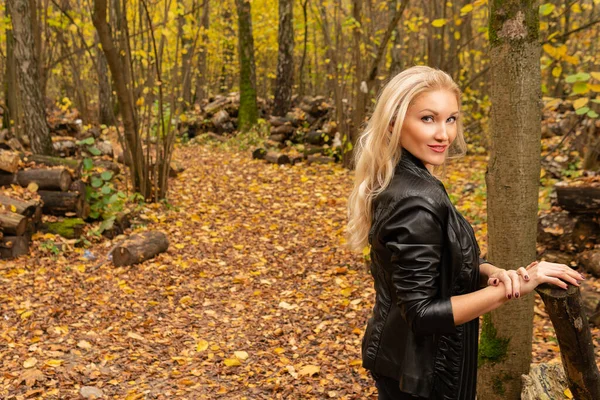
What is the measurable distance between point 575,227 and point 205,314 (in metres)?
3.96

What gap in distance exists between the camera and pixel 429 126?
1.83 meters

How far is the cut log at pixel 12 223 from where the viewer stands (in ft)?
20.1

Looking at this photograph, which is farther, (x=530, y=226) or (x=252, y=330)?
(x=252, y=330)

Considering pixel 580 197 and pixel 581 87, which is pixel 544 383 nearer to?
pixel 581 87

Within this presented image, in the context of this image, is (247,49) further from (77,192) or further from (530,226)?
(530,226)

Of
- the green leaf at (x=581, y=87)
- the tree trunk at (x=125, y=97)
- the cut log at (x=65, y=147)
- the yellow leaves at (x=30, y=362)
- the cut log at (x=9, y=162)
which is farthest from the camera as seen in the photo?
the cut log at (x=65, y=147)

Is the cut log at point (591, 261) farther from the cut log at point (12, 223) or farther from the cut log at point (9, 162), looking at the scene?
the cut log at point (9, 162)

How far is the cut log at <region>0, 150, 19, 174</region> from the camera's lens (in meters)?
7.05

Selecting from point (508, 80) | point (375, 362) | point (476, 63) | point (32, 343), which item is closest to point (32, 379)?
point (32, 343)

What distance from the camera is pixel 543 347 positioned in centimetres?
415

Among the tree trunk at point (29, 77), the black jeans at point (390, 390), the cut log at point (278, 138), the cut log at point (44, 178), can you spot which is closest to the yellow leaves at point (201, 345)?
the black jeans at point (390, 390)

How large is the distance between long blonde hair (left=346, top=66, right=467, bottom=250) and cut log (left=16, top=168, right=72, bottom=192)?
6.26 metres

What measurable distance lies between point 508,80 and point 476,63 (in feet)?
51.0

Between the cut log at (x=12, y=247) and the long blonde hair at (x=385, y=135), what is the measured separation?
18.5 feet
